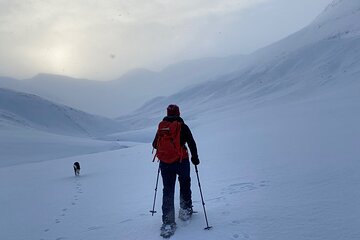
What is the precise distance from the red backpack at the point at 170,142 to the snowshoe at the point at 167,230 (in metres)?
1.05

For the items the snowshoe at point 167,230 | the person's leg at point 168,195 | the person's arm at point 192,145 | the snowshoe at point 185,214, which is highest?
the person's arm at point 192,145

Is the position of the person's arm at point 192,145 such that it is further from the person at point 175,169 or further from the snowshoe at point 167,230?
the snowshoe at point 167,230

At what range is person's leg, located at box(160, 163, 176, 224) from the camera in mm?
6906

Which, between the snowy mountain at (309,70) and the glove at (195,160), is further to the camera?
the snowy mountain at (309,70)

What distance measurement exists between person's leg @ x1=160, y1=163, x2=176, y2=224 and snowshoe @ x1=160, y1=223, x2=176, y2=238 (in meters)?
0.08

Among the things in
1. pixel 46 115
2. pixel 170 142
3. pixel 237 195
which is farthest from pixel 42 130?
pixel 170 142

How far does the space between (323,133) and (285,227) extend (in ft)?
31.8

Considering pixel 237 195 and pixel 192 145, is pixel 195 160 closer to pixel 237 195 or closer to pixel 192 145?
pixel 192 145

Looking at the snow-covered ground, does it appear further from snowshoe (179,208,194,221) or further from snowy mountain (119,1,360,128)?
snowy mountain (119,1,360,128)

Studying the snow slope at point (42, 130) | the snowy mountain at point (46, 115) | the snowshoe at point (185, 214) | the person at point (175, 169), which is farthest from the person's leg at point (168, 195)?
the snowy mountain at point (46, 115)

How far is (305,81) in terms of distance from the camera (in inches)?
2077

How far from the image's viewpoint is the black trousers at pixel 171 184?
6.94 m

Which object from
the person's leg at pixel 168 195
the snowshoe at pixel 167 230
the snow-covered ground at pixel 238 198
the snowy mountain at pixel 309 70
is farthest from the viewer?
the snowy mountain at pixel 309 70

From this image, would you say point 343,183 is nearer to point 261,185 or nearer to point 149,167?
point 261,185
